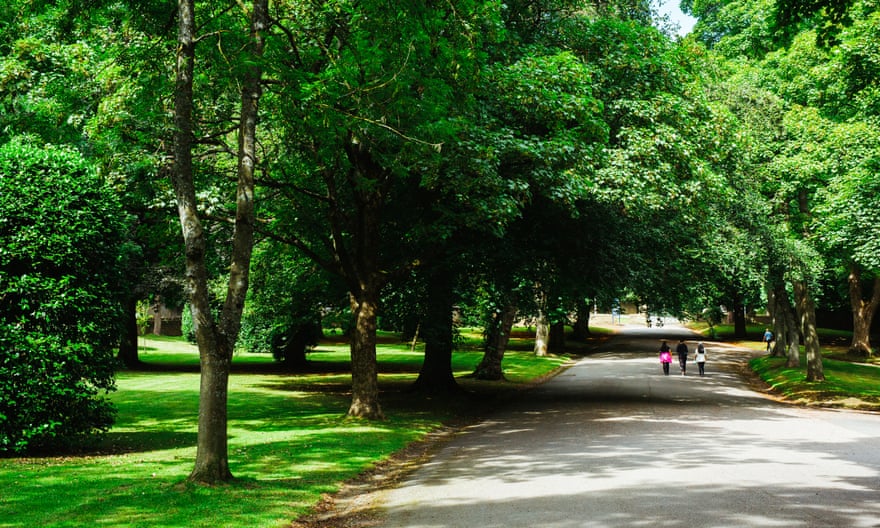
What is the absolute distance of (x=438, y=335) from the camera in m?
21.8

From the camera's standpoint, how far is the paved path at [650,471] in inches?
309

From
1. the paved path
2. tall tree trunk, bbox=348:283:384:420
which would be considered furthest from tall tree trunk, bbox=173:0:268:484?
tall tree trunk, bbox=348:283:384:420

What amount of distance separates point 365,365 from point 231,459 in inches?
221

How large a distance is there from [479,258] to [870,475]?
446 inches

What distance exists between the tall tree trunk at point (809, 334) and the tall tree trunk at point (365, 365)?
18.4m

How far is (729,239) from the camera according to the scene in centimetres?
2475

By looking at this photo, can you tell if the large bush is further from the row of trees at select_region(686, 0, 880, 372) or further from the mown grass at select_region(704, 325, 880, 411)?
the mown grass at select_region(704, 325, 880, 411)

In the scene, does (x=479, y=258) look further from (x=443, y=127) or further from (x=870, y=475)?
(x=870, y=475)

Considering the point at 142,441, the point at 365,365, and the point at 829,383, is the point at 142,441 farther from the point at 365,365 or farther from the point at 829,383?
the point at 829,383

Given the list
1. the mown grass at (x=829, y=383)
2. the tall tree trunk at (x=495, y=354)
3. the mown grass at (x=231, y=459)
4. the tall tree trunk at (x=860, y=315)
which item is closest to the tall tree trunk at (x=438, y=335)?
the mown grass at (x=231, y=459)

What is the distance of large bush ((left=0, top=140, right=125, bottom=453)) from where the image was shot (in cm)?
1082

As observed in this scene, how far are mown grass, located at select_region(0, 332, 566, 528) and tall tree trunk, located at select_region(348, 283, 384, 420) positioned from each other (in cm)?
47

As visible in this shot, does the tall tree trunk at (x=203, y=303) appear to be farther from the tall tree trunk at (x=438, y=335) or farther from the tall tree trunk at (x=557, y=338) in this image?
the tall tree trunk at (x=557, y=338)

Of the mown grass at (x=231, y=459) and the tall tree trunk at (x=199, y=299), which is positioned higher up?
the tall tree trunk at (x=199, y=299)
